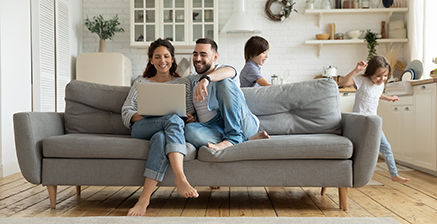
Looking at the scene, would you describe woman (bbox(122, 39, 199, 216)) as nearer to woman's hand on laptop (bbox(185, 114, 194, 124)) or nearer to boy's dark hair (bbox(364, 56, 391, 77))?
woman's hand on laptop (bbox(185, 114, 194, 124))

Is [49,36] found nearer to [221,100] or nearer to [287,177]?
[221,100]

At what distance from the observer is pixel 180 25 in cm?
488

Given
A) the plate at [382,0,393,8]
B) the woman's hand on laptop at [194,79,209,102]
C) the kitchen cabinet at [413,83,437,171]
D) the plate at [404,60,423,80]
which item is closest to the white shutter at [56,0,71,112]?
the woman's hand on laptop at [194,79,209,102]

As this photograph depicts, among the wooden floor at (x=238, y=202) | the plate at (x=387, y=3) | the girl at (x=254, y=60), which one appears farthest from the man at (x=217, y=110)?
the plate at (x=387, y=3)

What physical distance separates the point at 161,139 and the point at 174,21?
3.33 m

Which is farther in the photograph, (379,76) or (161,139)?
(379,76)

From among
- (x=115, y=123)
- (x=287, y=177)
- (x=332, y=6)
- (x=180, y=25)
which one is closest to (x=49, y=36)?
(x=180, y=25)

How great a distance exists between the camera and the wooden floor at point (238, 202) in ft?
6.19

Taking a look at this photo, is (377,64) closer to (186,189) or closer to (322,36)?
(186,189)

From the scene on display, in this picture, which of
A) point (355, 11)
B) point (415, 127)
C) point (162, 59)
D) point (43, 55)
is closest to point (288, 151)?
point (162, 59)

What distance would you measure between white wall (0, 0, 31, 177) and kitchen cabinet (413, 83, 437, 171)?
3719 mm

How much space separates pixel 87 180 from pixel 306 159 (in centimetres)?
122

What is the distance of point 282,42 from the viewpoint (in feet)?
16.7

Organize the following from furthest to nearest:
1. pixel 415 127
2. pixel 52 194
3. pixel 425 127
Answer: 1. pixel 415 127
2. pixel 425 127
3. pixel 52 194
